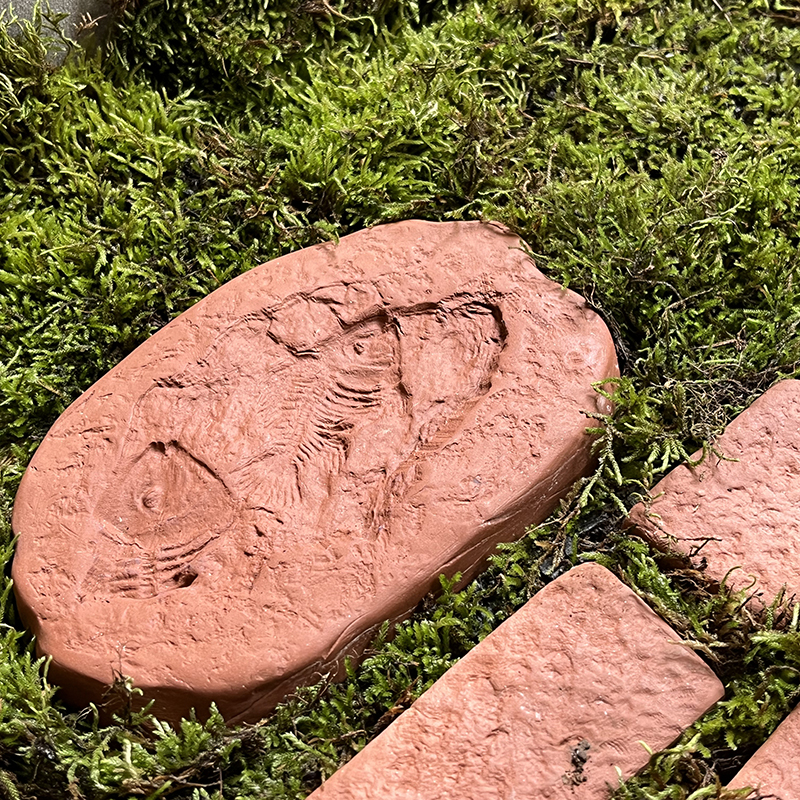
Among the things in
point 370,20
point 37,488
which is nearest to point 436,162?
point 370,20

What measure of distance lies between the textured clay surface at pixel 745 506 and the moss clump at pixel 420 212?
3.0 inches

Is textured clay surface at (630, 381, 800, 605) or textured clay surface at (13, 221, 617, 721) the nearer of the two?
textured clay surface at (13, 221, 617, 721)

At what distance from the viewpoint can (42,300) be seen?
2.90m

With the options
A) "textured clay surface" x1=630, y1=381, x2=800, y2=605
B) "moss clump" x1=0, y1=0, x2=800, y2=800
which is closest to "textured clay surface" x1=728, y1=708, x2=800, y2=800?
"moss clump" x1=0, y1=0, x2=800, y2=800

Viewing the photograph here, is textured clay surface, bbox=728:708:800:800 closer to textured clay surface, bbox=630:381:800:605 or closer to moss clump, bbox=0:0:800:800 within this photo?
moss clump, bbox=0:0:800:800

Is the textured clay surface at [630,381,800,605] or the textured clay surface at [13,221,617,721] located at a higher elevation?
the textured clay surface at [13,221,617,721]

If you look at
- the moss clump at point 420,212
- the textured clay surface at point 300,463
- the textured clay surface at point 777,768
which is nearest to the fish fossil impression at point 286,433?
the textured clay surface at point 300,463

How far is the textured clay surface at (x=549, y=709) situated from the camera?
6.93ft

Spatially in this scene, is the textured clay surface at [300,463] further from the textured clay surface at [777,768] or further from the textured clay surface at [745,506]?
the textured clay surface at [777,768]

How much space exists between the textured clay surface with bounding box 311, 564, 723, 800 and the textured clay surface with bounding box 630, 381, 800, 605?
0.26m

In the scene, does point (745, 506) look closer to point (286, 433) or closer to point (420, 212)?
point (286, 433)

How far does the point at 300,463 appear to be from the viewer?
242 centimetres

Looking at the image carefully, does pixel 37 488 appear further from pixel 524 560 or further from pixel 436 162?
pixel 436 162

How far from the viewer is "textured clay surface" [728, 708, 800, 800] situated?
215cm
